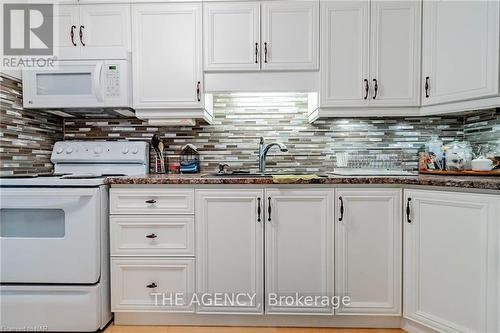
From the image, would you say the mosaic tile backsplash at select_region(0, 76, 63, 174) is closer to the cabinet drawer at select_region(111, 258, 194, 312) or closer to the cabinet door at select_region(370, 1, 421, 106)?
the cabinet drawer at select_region(111, 258, 194, 312)

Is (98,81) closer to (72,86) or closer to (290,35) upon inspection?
(72,86)

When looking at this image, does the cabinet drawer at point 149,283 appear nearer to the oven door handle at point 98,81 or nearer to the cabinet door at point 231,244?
the cabinet door at point 231,244

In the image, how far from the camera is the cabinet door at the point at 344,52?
1846 mm

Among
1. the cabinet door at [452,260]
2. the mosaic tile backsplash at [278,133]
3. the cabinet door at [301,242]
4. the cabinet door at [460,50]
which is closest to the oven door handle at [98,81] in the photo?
the mosaic tile backsplash at [278,133]

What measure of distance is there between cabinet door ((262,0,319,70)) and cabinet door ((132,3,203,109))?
464 millimetres

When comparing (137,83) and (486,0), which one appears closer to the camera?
(486,0)

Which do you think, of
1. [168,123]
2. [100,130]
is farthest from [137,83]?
[100,130]

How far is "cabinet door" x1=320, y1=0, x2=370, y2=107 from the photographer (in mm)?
1846

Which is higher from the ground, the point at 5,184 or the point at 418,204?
the point at 5,184

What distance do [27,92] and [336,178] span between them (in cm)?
207

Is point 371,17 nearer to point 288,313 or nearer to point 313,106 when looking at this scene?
point 313,106

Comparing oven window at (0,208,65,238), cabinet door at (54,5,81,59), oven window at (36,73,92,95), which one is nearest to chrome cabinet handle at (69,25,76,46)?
cabinet door at (54,5,81,59)

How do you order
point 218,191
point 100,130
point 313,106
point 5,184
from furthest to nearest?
1. point 100,130
2. point 313,106
3. point 218,191
4. point 5,184

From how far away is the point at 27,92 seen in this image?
1.86m
